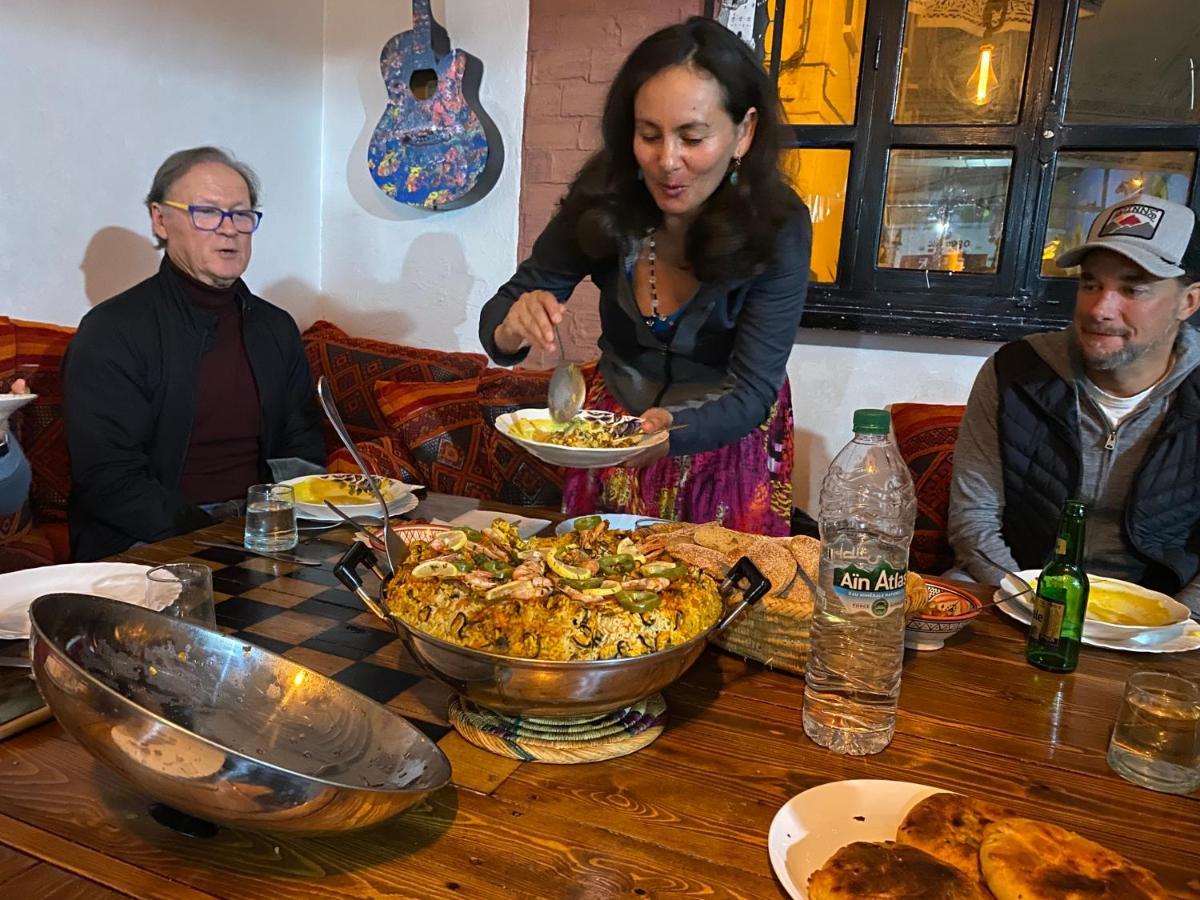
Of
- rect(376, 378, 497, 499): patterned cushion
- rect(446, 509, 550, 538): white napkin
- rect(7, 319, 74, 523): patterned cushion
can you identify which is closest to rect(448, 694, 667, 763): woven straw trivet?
rect(446, 509, 550, 538): white napkin

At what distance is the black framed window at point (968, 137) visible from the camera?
96.6 inches

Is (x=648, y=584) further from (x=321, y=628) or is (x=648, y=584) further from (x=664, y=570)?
(x=321, y=628)

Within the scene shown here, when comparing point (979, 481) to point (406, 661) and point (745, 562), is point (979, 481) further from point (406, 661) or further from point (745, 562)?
point (406, 661)

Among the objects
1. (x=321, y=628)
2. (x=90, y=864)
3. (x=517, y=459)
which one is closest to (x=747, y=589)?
(x=321, y=628)

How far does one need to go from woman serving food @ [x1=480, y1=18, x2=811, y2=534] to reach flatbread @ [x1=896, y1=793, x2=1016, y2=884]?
0.88 meters

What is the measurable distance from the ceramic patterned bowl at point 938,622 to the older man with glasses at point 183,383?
4.43 feet

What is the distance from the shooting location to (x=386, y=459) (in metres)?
2.71

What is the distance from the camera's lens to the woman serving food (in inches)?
67.2

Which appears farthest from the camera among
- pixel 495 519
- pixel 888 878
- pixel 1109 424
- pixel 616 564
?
pixel 1109 424

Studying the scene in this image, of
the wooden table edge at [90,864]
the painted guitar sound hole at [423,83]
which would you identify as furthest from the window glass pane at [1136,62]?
the wooden table edge at [90,864]

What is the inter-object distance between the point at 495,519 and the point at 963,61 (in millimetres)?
2025

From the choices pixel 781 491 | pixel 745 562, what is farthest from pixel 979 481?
pixel 745 562

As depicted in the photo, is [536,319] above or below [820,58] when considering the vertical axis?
below

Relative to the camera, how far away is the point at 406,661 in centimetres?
107
